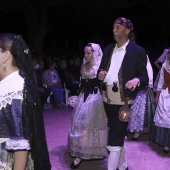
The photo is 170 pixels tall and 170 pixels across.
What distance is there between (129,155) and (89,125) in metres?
1.01

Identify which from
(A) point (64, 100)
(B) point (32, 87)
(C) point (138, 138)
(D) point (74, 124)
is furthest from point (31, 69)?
(A) point (64, 100)

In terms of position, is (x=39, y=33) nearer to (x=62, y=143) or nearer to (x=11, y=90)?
(x=62, y=143)

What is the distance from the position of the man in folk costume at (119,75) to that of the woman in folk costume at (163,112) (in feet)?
5.51

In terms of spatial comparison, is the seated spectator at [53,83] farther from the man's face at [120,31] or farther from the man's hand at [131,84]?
the man's hand at [131,84]

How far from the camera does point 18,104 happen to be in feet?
6.73

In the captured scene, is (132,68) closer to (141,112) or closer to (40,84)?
(141,112)

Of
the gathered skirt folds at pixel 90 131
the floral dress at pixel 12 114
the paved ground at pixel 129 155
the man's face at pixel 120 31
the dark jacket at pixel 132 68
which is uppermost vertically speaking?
the man's face at pixel 120 31

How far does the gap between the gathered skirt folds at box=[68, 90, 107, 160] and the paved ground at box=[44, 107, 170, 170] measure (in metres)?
0.22

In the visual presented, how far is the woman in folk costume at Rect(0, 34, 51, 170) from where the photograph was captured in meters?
2.04

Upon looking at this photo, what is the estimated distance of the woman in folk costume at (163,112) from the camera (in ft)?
17.6

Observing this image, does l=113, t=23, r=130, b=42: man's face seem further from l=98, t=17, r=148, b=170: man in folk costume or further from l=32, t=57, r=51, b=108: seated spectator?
l=32, t=57, r=51, b=108: seated spectator

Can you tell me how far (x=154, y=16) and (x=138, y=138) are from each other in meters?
28.3

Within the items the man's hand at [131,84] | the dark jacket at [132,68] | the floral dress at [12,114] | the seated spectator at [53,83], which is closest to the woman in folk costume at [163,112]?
the dark jacket at [132,68]

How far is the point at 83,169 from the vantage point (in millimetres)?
4539
